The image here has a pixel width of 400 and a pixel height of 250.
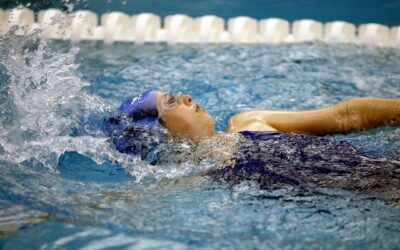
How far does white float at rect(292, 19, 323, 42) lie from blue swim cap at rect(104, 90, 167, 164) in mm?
5406

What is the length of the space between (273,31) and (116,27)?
8.70ft

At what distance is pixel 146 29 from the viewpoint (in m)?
7.39

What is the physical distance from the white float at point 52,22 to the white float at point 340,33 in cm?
441

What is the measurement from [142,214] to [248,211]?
423mm

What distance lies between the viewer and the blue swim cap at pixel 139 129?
8.25 ft

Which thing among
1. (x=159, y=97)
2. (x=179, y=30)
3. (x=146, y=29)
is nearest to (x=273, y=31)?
(x=179, y=30)

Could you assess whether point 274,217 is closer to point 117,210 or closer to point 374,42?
point 117,210

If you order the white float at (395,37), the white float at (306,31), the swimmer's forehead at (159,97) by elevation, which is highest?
the white float at (306,31)

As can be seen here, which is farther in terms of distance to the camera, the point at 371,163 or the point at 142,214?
the point at 371,163

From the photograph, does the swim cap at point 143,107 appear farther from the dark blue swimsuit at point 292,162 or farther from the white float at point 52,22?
the white float at point 52,22

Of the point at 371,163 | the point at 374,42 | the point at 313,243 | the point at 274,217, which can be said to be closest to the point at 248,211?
the point at 274,217

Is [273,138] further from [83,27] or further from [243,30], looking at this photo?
[83,27]

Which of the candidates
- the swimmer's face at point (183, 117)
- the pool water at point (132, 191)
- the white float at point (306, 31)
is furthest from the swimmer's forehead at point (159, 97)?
the white float at point (306, 31)

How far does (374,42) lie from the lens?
7410 mm
